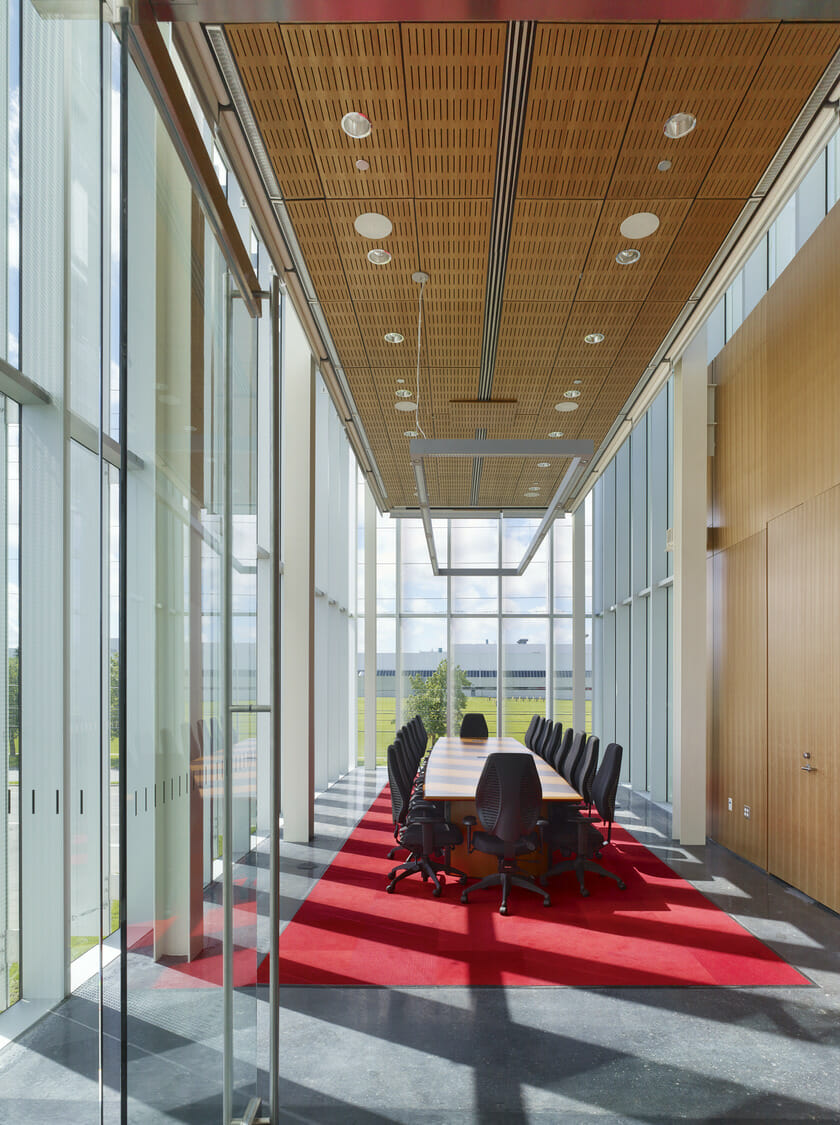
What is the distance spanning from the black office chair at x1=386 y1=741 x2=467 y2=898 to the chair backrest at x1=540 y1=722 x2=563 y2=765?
356 cm

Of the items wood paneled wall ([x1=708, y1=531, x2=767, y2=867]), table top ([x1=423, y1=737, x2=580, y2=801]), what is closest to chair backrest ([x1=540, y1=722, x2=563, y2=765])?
table top ([x1=423, y1=737, x2=580, y2=801])

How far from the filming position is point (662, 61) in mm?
4113

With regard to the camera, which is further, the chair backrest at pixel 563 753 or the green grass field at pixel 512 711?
→ the green grass field at pixel 512 711

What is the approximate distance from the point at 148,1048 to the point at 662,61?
431 centimetres

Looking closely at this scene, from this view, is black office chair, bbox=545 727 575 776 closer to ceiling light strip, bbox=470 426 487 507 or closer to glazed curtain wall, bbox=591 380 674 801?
glazed curtain wall, bbox=591 380 674 801

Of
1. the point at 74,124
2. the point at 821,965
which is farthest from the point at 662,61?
the point at 821,965

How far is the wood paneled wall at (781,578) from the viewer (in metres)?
6.39

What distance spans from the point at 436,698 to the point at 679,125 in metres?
13.4

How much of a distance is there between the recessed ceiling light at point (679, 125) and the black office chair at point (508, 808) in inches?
157

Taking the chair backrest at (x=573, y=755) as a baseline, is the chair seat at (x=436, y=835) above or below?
below

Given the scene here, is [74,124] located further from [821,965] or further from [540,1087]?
[821,965]

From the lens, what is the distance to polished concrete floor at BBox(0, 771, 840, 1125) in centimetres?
301

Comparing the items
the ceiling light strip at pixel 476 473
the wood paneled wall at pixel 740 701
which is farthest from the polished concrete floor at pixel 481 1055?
the ceiling light strip at pixel 476 473

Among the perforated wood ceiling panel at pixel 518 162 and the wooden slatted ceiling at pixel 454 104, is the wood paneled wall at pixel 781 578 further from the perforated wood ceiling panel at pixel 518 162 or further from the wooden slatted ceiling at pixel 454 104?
the wooden slatted ceiling at pixel 454 104
